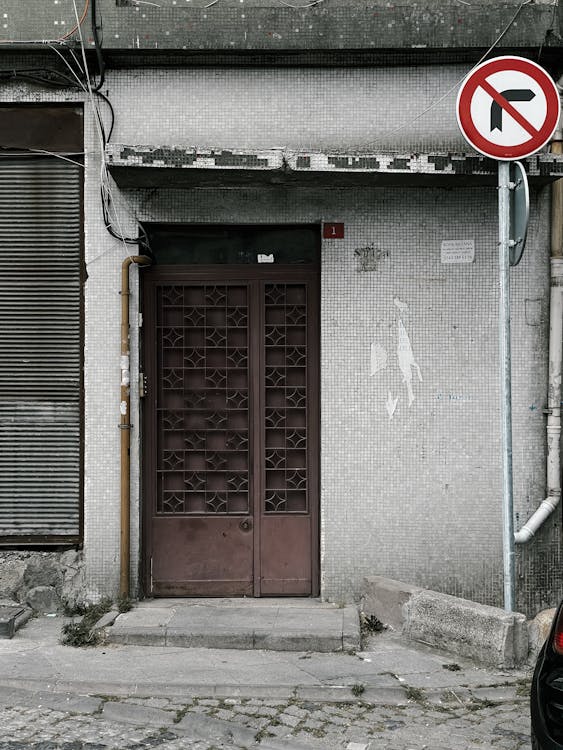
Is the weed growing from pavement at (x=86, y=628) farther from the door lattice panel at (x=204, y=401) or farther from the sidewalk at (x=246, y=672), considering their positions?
the door lattice panel at (x=204, y=401)

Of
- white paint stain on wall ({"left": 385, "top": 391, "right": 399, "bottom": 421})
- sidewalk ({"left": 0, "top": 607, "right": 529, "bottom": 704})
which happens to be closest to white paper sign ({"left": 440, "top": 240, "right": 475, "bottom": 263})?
white paint stain on wall ({"left": 385, "top": 391, "right": 399, "bottom": 421})

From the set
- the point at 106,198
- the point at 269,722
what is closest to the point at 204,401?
the point at 106,198

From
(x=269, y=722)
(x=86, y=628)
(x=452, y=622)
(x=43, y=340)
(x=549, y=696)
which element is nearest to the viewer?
(x=549, y=696)

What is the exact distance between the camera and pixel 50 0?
23.8ft

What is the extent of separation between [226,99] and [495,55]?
2171 mm

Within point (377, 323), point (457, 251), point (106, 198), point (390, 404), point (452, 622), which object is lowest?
point (452, 622)

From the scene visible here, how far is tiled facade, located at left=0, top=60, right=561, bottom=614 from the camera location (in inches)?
287

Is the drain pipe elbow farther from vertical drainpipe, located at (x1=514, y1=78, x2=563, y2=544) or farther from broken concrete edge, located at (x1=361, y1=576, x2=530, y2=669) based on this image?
broken concrete edge, located at (x1=361, y1=576, x2=530, y2=669)

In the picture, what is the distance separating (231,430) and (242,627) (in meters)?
1.66

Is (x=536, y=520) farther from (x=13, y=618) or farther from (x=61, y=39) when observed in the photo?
(x=61, y=39)

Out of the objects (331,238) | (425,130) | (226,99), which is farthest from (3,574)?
(425,130)

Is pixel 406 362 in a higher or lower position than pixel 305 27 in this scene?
lower

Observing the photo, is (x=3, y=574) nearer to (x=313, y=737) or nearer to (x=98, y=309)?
(x=98, y=309)

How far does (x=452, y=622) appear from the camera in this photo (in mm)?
6336
